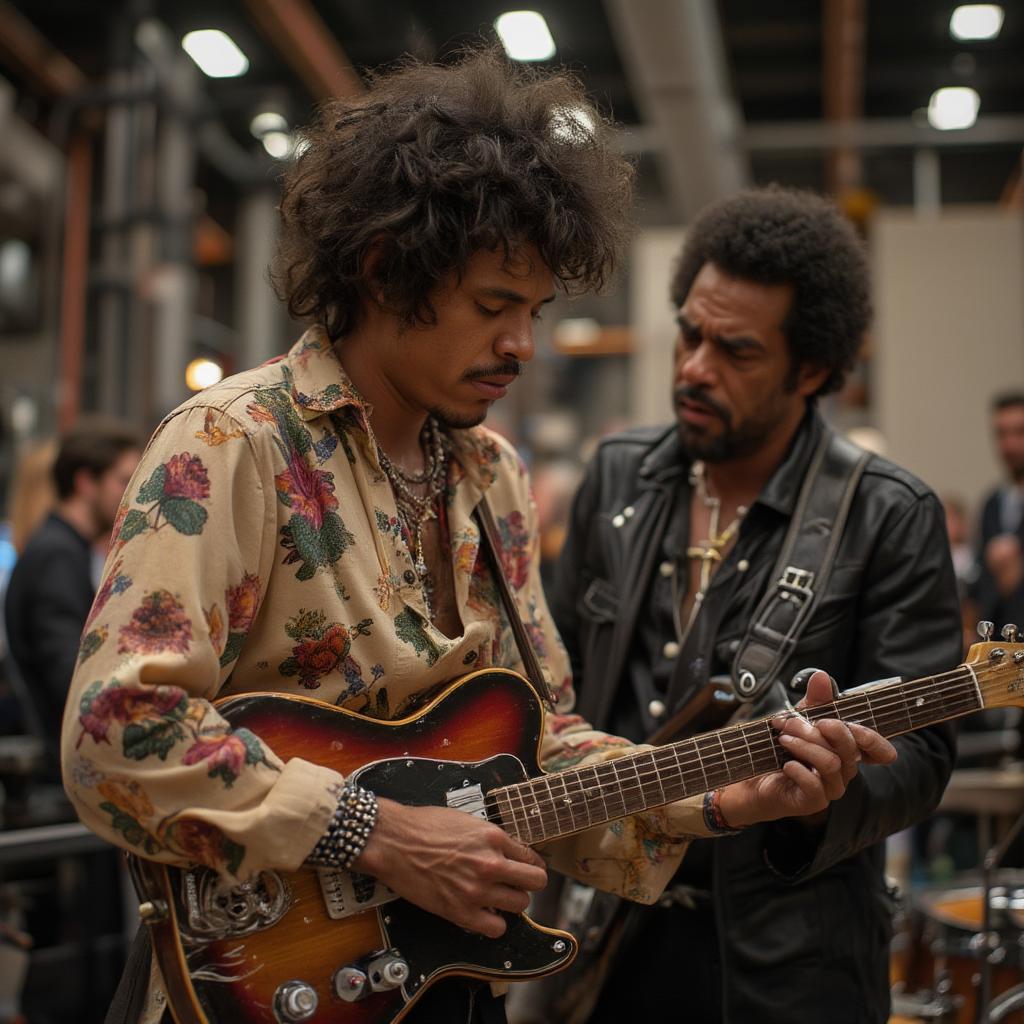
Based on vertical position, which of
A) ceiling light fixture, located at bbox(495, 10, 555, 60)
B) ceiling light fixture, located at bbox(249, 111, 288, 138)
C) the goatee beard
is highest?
ceiling light fixture, located at bbox(249, 111, 288, 138)

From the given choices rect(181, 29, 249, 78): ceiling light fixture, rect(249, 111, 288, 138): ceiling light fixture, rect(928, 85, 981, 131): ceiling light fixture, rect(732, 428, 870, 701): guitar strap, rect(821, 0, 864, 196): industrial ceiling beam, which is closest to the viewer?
rect(732, 428, 870, 701): guitar strap

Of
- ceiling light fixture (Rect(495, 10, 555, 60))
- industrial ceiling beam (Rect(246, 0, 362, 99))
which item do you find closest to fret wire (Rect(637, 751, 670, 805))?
industrial ceiling beam (Rect(246, 0, 362, 99))

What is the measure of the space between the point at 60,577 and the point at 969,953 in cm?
302

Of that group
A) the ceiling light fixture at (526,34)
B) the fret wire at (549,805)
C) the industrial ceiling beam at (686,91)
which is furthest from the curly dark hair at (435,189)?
the ceiling light fixture at (526,34)

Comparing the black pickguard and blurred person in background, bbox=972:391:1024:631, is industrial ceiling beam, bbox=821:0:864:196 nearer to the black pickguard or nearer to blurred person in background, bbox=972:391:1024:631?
blurred person in background, bbox=972:391:1024:631

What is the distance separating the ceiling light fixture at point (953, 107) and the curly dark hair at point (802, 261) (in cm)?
865

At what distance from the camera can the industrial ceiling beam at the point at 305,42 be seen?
8.52 metres

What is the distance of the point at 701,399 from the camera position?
249cm

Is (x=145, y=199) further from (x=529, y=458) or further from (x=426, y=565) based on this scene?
(x=426, y=565)

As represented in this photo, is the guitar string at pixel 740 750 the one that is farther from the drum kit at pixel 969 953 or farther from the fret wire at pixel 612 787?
the drum kit at pixel 969 953

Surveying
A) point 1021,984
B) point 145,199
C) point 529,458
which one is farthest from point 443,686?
point 529,458

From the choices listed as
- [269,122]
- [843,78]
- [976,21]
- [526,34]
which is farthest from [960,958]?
[269,122]

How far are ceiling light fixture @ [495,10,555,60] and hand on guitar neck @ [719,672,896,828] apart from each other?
7.68 m

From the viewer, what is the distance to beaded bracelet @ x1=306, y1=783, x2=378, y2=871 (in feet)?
5.11
